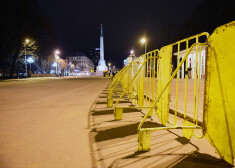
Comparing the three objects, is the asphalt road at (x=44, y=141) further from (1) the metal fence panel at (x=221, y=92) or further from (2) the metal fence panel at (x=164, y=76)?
(1) the metal fence panel at (x=221, y=92)

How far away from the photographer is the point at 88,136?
3.49m

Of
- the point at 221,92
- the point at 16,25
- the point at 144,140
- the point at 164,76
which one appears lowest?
the point at 144,140

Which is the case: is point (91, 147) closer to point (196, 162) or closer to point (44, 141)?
point (44, 141)

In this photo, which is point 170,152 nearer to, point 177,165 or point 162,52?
point 177,165

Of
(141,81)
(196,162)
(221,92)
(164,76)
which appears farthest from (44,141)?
(141,81)

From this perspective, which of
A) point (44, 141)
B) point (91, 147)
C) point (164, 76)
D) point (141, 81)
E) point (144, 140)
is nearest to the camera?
point (144, 140)

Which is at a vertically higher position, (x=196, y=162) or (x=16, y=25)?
(x=16, y=25)

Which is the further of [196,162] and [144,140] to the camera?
[144,140]

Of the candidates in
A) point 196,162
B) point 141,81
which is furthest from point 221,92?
point 141,81

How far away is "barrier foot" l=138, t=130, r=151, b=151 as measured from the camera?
2.79 meters

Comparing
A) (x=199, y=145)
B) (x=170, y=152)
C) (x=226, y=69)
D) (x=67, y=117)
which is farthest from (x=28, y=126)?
(x=226, y=69)

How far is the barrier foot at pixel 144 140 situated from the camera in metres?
2.79

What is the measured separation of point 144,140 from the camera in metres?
2.80

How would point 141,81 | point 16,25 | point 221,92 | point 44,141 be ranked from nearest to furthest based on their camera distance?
point 221,92
point 44,141
point 141,81
point 16,25
